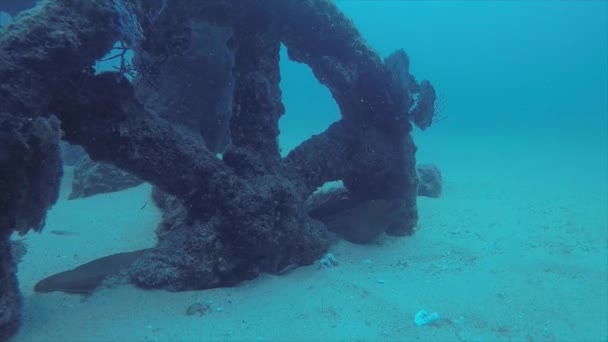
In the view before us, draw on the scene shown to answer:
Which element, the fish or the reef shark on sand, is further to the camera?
the fish

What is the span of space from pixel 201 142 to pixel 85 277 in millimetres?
2340

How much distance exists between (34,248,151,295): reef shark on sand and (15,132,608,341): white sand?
0.46 ft

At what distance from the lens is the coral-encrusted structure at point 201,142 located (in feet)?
12.7

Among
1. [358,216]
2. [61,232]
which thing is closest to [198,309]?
[358,216]

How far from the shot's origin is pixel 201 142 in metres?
6.05

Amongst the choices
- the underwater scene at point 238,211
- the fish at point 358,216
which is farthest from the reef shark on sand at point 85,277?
the fish at point 358,216

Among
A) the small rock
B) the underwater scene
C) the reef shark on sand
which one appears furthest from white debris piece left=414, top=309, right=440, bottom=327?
the reef shark on sand

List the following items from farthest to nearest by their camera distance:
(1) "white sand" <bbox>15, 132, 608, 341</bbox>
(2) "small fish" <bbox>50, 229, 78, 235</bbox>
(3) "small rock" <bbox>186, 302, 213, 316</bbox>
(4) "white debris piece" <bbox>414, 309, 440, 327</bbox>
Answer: (2) "small fish" <bbox>50, 229, 78, 235</bbox> → (4) "white debris piece" <bbox>414, 309, 440, 327</bbox> → (3) "small rock" <bbox>186, 302, 213, 316</bbox> → (1) "white sand" <bbox>15, 132, 608, 341</bbox>

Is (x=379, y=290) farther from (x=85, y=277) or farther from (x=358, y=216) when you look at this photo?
(x=85, y=277)

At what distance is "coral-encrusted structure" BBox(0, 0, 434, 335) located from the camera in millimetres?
3881

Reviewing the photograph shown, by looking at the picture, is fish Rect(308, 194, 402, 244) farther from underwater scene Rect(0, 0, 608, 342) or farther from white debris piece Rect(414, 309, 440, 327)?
white debris piece Rect(414, 309, 440, 327)

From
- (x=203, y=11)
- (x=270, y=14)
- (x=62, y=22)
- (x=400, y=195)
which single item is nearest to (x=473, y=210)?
(x=400, y=195)

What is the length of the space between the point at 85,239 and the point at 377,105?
5.86m

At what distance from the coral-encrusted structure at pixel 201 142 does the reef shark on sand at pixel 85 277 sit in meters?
0.46
